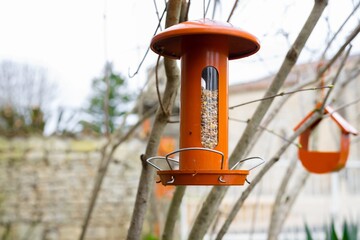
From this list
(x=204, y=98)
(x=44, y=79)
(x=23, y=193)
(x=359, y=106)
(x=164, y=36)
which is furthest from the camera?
(x=44, y=79)

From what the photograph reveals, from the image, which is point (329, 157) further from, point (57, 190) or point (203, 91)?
point (57, 190)

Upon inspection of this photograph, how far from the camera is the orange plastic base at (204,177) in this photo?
1.21m

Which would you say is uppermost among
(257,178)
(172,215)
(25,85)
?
(25,85)

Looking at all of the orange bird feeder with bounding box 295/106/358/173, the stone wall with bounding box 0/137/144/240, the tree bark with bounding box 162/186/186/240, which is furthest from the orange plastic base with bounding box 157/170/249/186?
the stone wall with bounding box 0/137/144/240

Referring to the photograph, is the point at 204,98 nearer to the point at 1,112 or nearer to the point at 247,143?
the point at 247,143

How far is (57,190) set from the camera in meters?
5.55

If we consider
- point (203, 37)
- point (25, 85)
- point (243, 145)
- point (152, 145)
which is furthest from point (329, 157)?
point (25, 85)

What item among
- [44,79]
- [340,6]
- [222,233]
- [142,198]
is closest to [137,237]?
[142,198]

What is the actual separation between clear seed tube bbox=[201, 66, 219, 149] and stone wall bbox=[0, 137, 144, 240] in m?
3.99

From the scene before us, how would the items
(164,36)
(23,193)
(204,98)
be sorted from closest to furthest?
1. (164,36)
2. (204,98)
3. (23,193)

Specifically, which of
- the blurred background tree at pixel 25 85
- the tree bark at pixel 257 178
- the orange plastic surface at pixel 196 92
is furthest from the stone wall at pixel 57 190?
the blurred background tree at pixel 25 85

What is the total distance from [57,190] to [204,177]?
4.56m

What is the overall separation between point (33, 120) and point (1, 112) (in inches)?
19.2

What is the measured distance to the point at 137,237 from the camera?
163 cm
